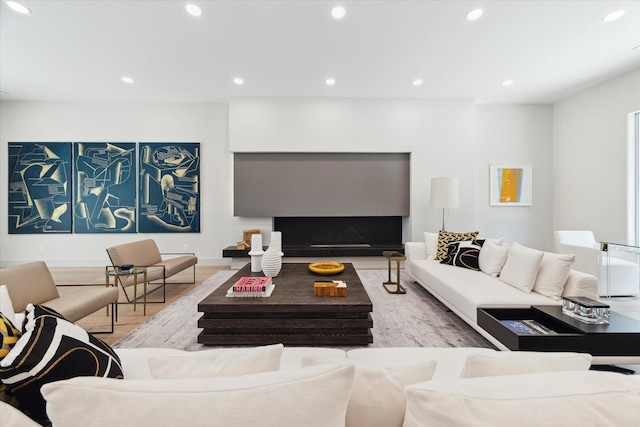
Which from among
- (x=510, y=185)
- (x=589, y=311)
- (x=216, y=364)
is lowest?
(x=589, y=311)

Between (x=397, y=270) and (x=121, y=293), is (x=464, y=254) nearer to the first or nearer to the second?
(x=397, y=270)

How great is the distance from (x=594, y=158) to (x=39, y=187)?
9.51 meters

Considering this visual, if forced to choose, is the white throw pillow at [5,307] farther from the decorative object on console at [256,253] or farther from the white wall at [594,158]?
the white wall at [594,158]

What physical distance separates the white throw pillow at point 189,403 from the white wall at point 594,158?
5.71 metres

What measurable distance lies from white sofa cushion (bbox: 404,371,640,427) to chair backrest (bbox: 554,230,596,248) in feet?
14.2

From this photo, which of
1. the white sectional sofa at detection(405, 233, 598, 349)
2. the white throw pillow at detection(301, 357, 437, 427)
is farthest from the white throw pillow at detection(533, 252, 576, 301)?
the white throw pillow at detection(301, 357, 437, 427)

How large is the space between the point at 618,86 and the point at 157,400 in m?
6.39

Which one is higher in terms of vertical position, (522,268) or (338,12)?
(338,12)

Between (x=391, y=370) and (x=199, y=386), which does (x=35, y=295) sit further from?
(x=391, y=370)

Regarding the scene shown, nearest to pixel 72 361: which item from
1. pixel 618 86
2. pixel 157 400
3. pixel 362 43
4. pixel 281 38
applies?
pixel 157 400

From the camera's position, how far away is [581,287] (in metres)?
2.27

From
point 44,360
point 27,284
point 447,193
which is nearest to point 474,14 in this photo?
point 447,193

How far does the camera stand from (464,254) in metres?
3.43

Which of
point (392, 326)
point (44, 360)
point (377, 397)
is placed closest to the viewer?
point (377, 397)
